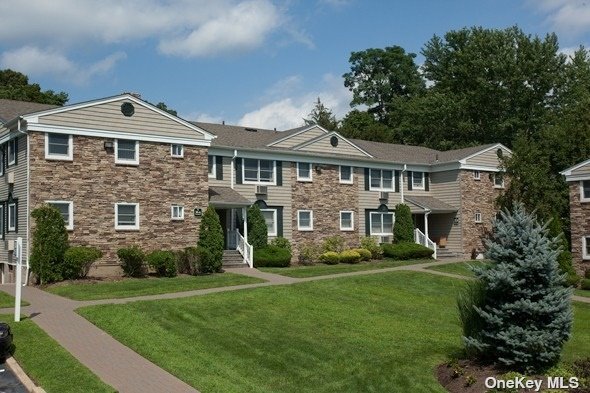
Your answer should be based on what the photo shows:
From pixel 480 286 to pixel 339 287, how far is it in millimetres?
9772

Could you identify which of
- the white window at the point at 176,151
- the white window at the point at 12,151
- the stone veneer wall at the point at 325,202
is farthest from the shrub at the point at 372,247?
the white window at the point at 12,151

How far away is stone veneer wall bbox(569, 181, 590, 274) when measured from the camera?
31.6 metres

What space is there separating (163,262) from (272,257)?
5.91m

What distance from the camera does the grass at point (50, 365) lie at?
11.6 metres

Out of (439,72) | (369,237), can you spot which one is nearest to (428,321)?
(369,237)

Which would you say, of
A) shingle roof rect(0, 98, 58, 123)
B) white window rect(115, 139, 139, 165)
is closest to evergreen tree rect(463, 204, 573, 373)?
white window rect(115, 139, 139, 165)

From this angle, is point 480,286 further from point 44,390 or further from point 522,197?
point 522,197

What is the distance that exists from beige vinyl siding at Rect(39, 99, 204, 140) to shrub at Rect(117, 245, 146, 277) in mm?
4812

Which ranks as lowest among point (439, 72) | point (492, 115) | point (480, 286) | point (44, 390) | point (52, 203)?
point (44, 390)

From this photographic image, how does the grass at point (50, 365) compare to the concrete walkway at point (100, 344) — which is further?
the concrete walkway at point (100, 344)

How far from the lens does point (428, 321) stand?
18.5 metres

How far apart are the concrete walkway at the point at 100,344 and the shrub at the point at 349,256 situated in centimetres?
1056

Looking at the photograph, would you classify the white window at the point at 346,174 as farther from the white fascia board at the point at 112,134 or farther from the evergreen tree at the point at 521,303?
the evergreen tree at the point at 521,303

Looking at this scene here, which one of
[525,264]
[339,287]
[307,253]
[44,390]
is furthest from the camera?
[307,253]
